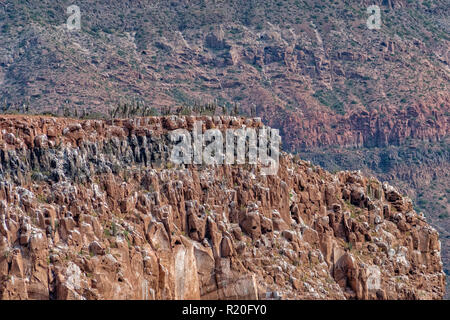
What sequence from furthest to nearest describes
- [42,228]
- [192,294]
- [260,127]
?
[260,127] → [192,294] → [42,228]

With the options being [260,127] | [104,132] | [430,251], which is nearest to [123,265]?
[104,132]

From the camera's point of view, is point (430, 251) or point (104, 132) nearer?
point (104, 132)

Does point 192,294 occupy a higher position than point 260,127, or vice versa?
point 260,127

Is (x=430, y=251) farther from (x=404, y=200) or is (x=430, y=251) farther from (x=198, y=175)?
(x=198, y=175)

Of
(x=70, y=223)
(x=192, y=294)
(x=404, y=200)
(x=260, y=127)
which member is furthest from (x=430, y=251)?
(x=70, y=223)

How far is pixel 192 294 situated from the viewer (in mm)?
127188

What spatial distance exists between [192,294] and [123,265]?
25.9 feet

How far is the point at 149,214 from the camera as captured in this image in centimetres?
12744

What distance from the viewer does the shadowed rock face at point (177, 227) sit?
119 m

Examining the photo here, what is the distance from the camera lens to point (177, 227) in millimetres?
129000

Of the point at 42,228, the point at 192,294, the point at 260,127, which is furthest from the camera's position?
the point at 260,127

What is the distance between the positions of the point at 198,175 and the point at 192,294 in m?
10.8

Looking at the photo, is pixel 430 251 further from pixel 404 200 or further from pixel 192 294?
pixel 192 294

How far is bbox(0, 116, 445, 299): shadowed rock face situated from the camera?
119m
